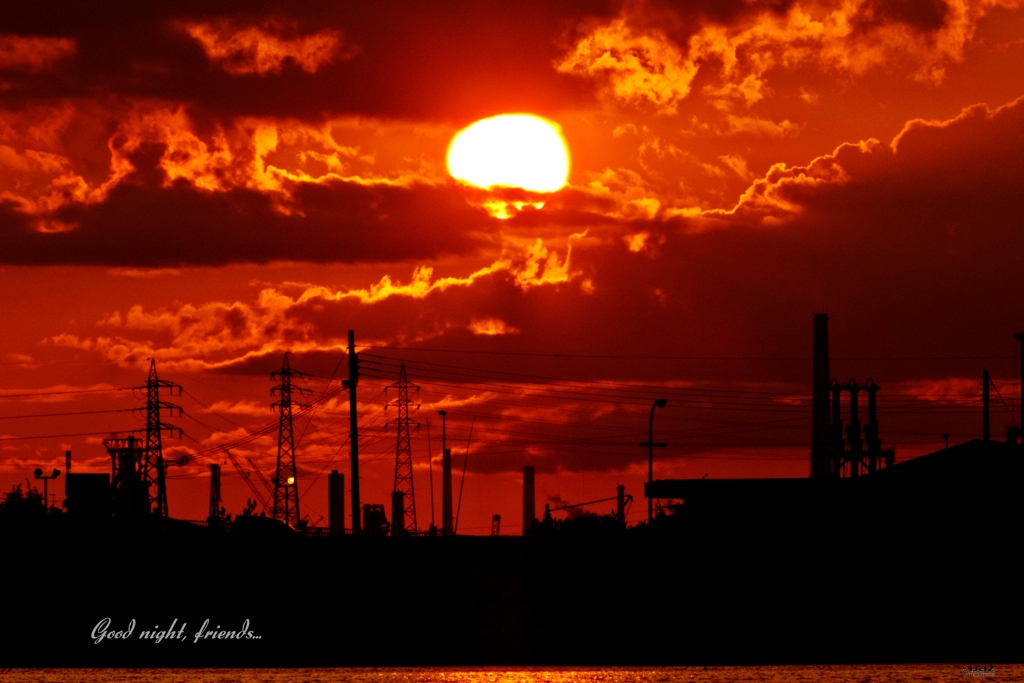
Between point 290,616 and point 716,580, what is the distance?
2383 cm

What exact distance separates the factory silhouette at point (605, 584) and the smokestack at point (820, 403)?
4065cm

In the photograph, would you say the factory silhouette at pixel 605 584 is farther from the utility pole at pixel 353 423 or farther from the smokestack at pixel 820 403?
the smokestack at pixel 820 403

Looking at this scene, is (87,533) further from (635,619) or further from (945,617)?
(945,617)

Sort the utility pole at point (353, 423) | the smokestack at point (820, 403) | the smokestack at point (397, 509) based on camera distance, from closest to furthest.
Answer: the utility pole at point (353, 423), the smokestack at point (820, 403), the smokestack at point (397, 509)

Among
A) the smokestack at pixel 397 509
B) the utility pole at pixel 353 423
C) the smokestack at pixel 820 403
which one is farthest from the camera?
the smokestack at pixel 397 509

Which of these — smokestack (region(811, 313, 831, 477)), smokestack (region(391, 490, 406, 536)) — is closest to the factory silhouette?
smokestack (region(811, 313, 831, 477))

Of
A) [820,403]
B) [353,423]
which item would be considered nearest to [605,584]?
[353,423]

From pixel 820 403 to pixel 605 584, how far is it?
190 ft

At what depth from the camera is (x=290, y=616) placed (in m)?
90.6

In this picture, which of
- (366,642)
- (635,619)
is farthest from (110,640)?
(635,619)

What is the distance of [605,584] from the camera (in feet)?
308

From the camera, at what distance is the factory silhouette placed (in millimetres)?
89875

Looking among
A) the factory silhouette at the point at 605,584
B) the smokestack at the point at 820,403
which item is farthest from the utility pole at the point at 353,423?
the smokestack at the point at 820,403

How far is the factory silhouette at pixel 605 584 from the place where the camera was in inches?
3538
